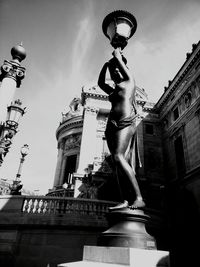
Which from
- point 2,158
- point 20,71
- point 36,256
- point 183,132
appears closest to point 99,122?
point 183,132

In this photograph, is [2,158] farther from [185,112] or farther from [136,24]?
[185,112]

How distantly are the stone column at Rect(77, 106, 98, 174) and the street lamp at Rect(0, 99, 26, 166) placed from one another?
11.3m

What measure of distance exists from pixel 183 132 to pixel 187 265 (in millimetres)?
12147

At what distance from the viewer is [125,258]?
224 centimetres

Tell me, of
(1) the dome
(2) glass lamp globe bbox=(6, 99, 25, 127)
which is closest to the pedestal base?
(2) glass lamp globe bbox=(6, 99, 25, 127)

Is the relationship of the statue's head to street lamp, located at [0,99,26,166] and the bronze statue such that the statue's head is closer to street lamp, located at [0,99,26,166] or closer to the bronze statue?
the bronze statue

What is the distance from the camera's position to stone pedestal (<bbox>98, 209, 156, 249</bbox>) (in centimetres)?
252

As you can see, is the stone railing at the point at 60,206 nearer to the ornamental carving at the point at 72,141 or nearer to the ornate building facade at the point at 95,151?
the ornate building facade at the point at 95,151

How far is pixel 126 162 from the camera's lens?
10.6 feet

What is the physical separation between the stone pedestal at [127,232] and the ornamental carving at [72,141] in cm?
2582

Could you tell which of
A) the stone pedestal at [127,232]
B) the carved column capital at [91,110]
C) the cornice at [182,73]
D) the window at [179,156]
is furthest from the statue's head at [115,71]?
the carved column capital at [91,110]

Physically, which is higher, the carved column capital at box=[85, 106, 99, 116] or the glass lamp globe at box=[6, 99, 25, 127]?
the carved column capital at box=[85, 106, 99, 116]

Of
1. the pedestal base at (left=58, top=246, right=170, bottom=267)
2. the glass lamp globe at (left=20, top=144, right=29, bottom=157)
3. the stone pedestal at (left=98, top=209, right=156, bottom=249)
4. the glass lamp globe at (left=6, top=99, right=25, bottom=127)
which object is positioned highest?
the glass lamp globe at (left=6, top=99, right=25, bottom=127)

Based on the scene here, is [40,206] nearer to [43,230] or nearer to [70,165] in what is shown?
[43,230]
